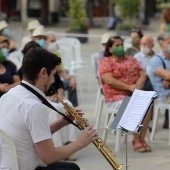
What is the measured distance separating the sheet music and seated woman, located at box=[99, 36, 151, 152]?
289 centimetres

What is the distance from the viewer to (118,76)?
28.9 ft

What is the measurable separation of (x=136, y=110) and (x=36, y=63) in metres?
1.03

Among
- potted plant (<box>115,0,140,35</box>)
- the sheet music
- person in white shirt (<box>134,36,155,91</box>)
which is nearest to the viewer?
the sheet music

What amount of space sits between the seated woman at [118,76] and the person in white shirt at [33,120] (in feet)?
12.1

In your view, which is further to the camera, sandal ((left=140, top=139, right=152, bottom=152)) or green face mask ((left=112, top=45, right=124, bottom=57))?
green face mask ((left=112, top=45, right=124, bottom=57))

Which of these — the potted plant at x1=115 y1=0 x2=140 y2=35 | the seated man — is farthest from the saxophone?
the potted plant at x1=115 y1=0 x2=140 y2=35

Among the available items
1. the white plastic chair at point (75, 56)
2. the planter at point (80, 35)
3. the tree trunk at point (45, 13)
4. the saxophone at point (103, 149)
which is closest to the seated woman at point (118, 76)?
the saxophone at point (103, 149)

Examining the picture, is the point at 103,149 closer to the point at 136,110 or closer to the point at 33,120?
the point at 33,120

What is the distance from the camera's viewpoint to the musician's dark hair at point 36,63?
193 inches

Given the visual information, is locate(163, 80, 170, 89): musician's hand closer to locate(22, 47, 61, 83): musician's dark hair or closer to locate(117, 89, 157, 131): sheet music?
locate(117, 89, 157, 131): sheet music

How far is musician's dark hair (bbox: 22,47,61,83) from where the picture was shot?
4914 mm

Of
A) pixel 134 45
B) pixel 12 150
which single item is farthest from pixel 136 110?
pixel 134 45

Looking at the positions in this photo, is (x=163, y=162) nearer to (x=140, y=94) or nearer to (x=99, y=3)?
(x=140, y=94)

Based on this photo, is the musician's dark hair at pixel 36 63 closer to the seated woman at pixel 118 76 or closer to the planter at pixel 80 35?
the seated woman at pixel 118 76
